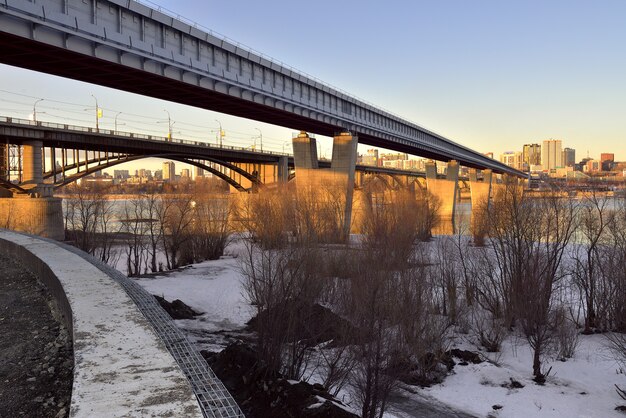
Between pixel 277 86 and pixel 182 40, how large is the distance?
10185 mm

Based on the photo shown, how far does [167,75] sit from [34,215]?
2696cm

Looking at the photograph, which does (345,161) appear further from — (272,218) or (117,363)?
(117,363)

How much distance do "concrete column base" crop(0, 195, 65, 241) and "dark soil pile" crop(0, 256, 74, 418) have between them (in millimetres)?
35111

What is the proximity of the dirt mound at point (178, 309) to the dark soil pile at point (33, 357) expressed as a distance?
994 centimetres

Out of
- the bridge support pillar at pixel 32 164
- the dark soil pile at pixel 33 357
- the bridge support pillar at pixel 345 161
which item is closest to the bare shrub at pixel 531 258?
the dark soil pile at pixel 33 357

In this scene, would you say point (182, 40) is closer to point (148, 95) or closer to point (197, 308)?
point (148, 95)

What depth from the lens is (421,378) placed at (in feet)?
53.6

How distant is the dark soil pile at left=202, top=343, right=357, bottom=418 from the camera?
10547 mm

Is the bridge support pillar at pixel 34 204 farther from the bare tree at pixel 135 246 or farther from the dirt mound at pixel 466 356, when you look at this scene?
the dirt mound at pixel 466 356

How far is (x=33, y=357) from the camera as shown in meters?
6.52

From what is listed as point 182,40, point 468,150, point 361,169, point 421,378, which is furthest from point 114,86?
point 468,150

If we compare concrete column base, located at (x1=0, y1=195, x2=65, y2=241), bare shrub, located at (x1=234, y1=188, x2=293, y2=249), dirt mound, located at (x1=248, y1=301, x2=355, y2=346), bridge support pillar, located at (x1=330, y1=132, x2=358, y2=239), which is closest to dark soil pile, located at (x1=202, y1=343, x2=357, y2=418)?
dirt mound, located at (x1=248, y1=301, x2=355, y2=346)

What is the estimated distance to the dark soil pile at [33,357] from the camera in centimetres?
512

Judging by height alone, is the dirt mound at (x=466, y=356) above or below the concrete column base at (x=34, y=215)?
below
